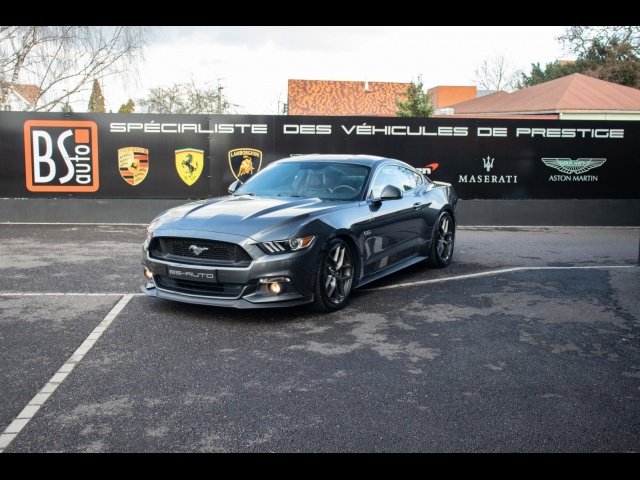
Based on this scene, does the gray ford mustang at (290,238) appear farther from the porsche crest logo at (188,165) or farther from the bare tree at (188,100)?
the bare tree at (188,100)

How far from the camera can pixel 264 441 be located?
3.57 m

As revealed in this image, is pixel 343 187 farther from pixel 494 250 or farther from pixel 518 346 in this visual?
pixel 494 250

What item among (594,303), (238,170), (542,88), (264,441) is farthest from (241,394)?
(542,88)

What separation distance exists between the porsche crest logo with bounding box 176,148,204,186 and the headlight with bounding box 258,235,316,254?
27.3ft

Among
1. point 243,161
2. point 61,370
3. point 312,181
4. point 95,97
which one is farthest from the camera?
point 95,97

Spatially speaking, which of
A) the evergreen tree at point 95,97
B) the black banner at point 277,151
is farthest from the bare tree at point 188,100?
the black banner at point 277,151

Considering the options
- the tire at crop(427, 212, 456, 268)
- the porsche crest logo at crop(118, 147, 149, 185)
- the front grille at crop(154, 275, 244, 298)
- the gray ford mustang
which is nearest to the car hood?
the gray ford mustang

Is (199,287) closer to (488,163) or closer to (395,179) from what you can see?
(395,179)

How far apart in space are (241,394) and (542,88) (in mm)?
32818

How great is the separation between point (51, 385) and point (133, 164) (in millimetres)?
10048

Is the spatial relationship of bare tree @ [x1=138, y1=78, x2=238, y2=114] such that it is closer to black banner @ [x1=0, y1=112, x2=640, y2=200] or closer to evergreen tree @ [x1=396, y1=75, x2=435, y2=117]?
evergreen tree @ [x1=396, y1=75, x2=435, y2=117]

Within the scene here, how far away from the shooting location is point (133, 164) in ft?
45.5

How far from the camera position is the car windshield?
7344mm

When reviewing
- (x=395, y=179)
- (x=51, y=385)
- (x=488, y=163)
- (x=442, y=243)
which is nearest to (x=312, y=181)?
(x=395, y=179)
